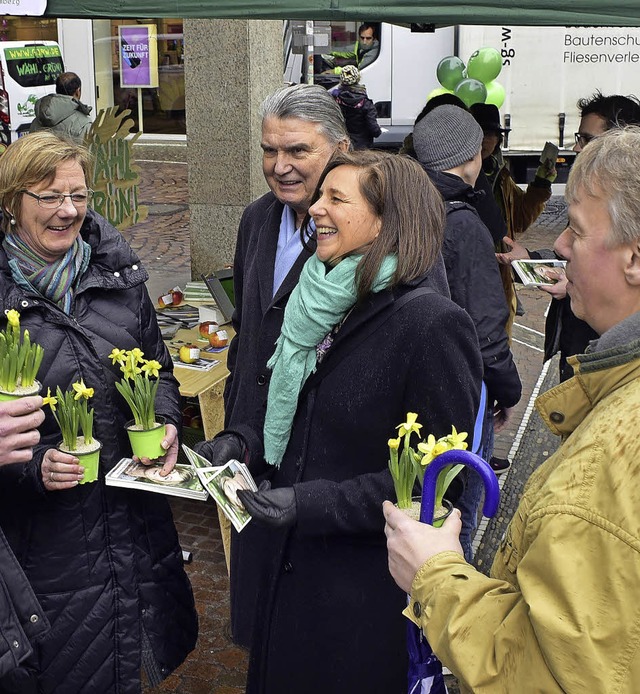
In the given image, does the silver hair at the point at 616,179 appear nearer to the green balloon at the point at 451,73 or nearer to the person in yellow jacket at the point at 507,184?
the person in yellow jacket at the point at 507,184

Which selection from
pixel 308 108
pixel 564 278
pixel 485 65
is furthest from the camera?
pixel 485 65

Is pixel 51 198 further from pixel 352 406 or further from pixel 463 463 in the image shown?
pixel 463 463

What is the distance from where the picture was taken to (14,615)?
2.48m

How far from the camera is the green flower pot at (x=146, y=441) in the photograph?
113 inches

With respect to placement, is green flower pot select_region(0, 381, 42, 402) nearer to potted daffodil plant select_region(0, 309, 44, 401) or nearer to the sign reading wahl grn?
potted daffodil plant select_region(0, 309, 44, 401)

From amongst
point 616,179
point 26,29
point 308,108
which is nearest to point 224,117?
point 308,108

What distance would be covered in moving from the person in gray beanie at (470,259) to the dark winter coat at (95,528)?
131 centimetres

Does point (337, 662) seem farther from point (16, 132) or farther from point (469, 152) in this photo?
point (16, 132)

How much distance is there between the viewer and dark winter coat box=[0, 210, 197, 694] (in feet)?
9.37

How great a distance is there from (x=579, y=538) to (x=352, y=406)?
116 cm

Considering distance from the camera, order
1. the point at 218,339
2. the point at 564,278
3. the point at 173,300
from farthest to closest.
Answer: the point at 173,300 < the point at 218,339 < the point at 564,278

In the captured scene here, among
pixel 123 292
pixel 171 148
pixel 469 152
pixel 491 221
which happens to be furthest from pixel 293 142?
pixel 171 148

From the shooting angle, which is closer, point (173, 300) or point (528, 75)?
point (173, 300)

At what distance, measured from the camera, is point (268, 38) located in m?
7.07
